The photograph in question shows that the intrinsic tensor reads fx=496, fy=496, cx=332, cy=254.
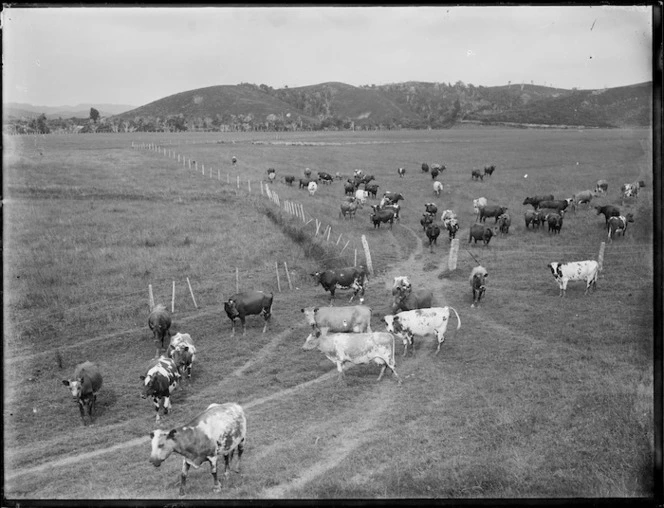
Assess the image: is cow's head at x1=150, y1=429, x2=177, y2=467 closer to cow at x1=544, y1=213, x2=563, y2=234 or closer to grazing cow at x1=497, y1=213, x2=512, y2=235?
grazing cow at x1=497, y1=213, x2=512, y2=235

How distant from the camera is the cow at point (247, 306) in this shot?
18.6 m

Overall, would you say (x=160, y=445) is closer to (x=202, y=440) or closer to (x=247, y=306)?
(x=202, y=440)

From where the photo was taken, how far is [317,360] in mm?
16375

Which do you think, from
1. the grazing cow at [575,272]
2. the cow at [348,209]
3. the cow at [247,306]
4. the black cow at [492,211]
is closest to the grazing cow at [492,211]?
the black cow at [492,211]

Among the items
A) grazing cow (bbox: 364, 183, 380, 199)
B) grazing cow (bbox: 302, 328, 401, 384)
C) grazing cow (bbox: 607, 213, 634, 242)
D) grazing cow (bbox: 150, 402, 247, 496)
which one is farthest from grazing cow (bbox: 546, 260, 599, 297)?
grazing cow (bbox: 364, 183, 380, 199)

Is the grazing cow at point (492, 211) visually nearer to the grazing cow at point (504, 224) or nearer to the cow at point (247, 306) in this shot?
the grazing cow at point (504, 224)

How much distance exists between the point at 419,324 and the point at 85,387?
10.2m

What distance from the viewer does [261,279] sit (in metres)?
23.6

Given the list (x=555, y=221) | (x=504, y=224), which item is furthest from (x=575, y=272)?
(x=504, y=224)

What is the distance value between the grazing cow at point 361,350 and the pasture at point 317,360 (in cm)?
54

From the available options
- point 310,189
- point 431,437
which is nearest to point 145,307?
point 431,437

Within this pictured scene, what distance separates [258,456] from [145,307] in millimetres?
11484

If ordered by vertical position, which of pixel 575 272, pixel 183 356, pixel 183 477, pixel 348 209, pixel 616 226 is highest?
pixel 348 209

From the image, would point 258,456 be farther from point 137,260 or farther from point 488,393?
point 137,260
